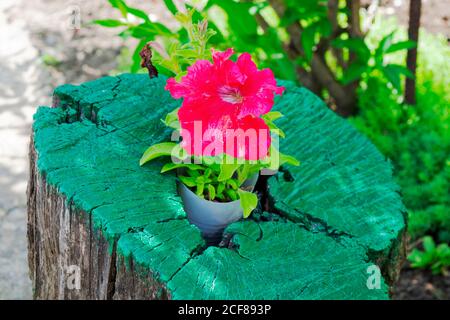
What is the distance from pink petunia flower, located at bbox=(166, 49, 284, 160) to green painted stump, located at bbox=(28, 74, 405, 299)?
27cm

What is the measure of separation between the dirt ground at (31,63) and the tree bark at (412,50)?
3.32 ft

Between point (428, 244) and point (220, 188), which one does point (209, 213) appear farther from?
point (428, 244)

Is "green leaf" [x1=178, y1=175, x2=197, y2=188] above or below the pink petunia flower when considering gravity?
below

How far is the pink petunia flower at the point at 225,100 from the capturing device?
1.85m

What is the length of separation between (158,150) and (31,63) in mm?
3164

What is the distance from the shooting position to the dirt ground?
3.81 m

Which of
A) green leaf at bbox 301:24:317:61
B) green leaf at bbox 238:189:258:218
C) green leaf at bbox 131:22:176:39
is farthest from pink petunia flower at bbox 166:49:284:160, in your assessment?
green leaf at bbox 301:24:317:61

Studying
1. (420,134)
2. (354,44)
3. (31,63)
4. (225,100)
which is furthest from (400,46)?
(31,63)

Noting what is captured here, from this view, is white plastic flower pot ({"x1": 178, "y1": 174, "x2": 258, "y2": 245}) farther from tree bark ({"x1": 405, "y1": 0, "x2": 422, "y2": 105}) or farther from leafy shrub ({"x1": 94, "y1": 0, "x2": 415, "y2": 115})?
tree bark ({"x1": 405, "y1": 0, "x2": 422, "y2": 105})

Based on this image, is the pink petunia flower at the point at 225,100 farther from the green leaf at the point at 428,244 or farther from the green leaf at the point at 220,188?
the green leaf at the point at 428,244

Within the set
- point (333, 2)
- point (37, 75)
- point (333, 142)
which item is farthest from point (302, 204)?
point (37, 75)

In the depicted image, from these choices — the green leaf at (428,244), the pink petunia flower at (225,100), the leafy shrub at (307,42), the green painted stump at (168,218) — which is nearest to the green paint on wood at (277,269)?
the green painted stump at (168,218)

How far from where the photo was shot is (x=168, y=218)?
6.53 ft

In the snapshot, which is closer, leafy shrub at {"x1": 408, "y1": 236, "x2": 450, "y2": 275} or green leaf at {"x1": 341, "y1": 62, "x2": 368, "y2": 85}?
leafy shrub at {"x1": 408, "y1": 236, "x2": 450, "y2": 275}
